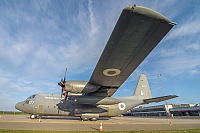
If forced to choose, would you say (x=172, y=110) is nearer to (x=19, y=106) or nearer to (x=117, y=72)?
(x=117, y=72)

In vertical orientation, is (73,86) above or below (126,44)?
below

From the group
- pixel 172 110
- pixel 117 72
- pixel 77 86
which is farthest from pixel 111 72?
pixel 172 110

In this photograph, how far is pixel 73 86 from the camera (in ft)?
40.7

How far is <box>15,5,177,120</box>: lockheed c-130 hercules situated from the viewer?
6.10m

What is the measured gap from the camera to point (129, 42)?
7.68 m

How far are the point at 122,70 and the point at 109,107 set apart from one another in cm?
950

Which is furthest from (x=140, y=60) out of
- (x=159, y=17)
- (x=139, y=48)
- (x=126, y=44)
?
(x=159, y=17)

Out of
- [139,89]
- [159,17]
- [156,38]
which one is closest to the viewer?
[159,17]

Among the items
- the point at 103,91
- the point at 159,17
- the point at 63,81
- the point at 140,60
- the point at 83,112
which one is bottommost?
the point at 83,112

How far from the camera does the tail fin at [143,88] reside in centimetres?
2179

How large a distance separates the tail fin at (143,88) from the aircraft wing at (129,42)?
410 inches

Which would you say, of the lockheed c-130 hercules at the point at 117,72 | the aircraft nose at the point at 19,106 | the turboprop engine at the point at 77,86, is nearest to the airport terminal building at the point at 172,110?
the lockheed c-130 hercules at the point at 117,72

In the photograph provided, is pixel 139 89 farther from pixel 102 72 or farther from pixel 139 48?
pixel 139 48

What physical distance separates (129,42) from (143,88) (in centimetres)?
1646
